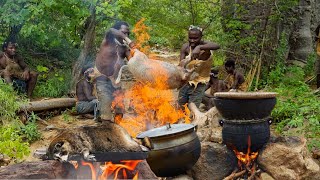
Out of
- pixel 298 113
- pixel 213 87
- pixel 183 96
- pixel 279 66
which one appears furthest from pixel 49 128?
pixel 279 66

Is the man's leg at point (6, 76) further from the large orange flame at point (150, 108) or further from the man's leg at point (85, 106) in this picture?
the large orange flame at point (150, 108)

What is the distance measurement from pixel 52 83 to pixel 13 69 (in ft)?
4.05

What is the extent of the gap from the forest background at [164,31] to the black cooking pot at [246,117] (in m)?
3.83

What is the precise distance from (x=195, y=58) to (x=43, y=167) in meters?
4.65

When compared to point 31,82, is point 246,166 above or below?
below

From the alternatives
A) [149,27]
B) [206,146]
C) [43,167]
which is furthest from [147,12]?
[43,167]

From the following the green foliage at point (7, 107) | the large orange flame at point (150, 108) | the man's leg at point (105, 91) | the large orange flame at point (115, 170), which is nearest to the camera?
the large orange flame at point (115, 170)

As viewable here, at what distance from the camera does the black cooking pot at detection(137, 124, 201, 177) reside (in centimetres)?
458

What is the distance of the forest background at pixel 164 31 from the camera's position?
31.9 ft

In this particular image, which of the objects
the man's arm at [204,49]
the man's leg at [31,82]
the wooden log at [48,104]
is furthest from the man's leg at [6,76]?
the man's arm at [204,49]

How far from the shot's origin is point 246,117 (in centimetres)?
539

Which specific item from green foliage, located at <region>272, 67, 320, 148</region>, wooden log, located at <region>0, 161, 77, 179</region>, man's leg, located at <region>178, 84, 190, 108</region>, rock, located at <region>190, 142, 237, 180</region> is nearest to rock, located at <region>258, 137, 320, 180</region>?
rock, located at <region>190, 142, 237, 180</region>

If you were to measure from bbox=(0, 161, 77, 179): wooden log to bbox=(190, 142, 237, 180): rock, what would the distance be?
8.00 feet

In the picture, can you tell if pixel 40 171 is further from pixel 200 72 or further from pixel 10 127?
pixel 200 72
